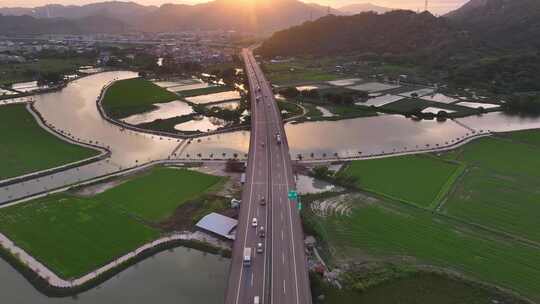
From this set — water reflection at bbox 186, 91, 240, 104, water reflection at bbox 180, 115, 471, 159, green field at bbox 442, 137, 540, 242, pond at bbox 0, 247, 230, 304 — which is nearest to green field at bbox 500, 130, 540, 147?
green field at bbox 442, 137, 540, 242

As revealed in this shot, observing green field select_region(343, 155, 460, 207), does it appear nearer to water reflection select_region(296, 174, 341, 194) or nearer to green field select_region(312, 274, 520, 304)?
water reflection select_region(296, 174, 341, 194)

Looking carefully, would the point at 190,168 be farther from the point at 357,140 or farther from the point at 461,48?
the point at 461,48

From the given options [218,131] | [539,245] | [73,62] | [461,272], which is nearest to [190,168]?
[218,131]

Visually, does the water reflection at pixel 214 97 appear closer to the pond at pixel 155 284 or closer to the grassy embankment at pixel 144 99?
the grassy embankment at pixel 144 99

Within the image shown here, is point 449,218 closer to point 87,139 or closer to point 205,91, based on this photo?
point 87,139

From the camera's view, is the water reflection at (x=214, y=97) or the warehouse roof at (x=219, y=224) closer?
the warehouse roof at (x=219, y=224)

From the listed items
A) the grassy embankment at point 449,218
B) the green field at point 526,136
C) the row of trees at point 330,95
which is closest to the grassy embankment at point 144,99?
the row of trees at point 330,95

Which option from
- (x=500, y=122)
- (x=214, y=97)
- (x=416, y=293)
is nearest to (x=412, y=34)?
(x=500, y=122)

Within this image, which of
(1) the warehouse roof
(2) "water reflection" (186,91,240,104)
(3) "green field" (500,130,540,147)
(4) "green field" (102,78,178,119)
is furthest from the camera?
(2) "water reflection" (186,91,240,104)
